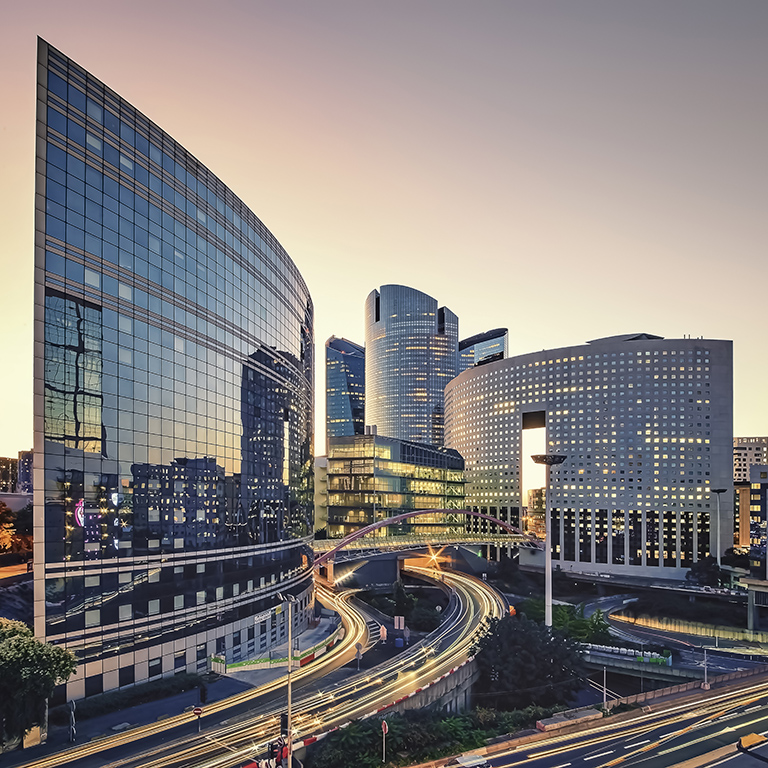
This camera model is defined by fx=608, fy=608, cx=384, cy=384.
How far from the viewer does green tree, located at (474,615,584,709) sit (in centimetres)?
5809

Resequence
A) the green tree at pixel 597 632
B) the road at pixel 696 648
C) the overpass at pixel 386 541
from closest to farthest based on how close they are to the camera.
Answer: the road at pixel 696 648
the green tree at pixel 597 632
the overpass at pixel 386 541

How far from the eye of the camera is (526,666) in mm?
58969

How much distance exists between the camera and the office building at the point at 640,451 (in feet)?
507

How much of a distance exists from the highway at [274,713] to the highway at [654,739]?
507 inches

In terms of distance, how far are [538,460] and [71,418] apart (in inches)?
1995

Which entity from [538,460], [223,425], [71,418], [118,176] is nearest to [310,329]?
[223,425]

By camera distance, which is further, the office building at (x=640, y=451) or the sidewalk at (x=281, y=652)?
the office building at (x=640, y=451)

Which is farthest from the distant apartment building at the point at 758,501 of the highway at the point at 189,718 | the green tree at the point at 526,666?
the highway at the point at 189,718

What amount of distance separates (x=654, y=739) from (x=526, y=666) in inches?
635

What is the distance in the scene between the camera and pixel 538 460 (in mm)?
72938

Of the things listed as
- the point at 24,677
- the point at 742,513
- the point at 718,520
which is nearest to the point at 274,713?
the point at 24,677

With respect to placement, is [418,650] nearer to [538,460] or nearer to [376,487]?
[538,460]

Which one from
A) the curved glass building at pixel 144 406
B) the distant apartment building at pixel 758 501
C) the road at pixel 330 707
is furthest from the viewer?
the distant apartment building at pixel 758 501

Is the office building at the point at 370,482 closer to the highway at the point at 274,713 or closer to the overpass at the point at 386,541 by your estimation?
the overpass at the point at 386,541
